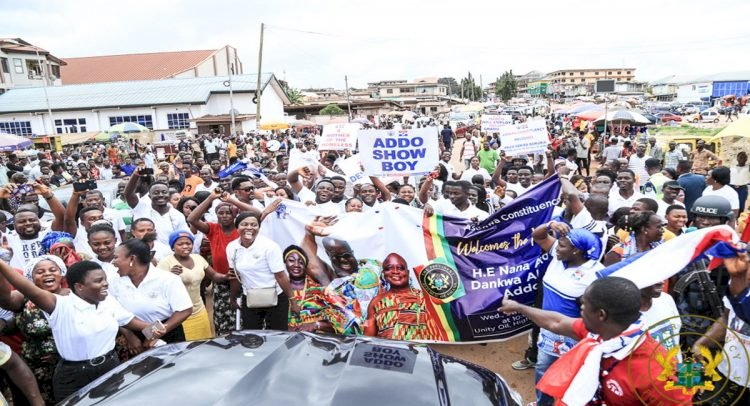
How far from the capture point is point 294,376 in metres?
2.43

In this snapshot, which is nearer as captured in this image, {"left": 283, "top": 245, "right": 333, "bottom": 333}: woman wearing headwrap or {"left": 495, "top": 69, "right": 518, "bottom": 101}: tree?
{"left": 283, "top": 245, "right": 333, "bottom": 333}: woman wearing headwrap

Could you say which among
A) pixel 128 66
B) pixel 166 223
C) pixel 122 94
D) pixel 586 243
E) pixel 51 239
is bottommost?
pixel 166 223

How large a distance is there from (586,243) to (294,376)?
88.5 inches

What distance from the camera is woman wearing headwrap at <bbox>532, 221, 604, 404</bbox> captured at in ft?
11.6

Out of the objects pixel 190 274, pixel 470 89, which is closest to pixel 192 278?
pixel 190 274

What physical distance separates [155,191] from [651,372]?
5696 mm

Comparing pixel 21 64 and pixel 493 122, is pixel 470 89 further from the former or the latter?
pixel 493 122

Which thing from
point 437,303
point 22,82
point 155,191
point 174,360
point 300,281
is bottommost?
point 437,303

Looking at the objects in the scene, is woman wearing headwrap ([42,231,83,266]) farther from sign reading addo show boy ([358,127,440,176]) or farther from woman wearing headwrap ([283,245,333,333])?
sign reading addo show boy ([358,127,440,176])

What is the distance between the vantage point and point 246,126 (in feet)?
147

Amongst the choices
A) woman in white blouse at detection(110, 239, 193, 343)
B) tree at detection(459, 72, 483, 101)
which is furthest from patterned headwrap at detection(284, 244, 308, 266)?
tree at detection(459, 72, 483, 101)

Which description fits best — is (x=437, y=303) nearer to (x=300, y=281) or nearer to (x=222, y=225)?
(x=300, y=281)

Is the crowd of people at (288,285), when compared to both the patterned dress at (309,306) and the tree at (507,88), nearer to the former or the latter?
the patterned dress at (309,306)

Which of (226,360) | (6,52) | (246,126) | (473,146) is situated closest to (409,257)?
(226,360)
